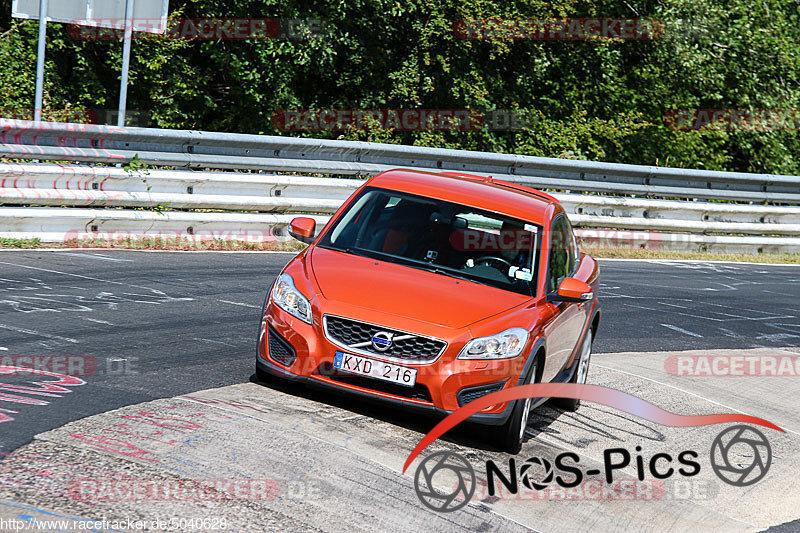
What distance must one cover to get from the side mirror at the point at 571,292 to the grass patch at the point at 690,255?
10515mm

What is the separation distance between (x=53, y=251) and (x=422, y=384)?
640 centimetres

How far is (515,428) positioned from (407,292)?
109 cm

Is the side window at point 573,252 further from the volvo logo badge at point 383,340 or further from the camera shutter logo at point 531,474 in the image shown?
the volvo logo badge at point 383,340

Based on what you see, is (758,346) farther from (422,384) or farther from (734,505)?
(422,384)

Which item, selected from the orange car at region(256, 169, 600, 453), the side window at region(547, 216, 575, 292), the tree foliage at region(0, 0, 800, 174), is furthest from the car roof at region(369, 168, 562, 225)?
the tree foliage at region(0, 0, 800, 174)

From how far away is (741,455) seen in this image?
26.2ft

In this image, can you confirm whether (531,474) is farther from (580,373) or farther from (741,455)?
(580,373)

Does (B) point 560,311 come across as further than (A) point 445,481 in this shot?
Yes

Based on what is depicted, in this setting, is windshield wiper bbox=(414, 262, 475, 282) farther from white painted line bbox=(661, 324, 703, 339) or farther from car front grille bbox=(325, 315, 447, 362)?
white painted line bbox=(661, 324, 703, 339)

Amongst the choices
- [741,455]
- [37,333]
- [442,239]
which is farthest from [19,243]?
[741,455]

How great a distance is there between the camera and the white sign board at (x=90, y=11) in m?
15.8

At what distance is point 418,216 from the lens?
8047 mm

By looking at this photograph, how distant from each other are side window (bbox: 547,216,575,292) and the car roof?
0.43 ft

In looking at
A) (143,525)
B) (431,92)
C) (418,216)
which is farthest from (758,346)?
(431,92)
